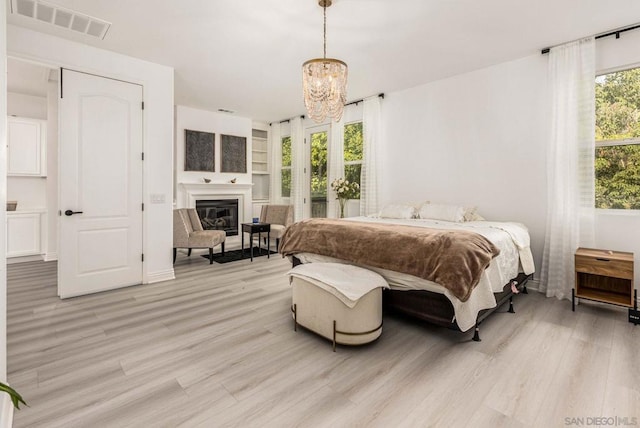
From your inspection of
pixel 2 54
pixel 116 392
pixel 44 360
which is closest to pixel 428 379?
pixel 116 392

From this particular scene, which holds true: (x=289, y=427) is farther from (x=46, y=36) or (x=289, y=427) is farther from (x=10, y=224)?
(x=10, y=224)

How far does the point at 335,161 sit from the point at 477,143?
100 inches

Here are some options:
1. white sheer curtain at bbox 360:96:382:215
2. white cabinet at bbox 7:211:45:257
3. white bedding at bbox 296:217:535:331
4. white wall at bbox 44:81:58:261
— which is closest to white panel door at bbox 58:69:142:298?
white wall at bbox 44:81:58:261

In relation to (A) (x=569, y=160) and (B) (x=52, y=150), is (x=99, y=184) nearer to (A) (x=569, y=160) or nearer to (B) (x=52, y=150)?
(B) (x=52, y=150)

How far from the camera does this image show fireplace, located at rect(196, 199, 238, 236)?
6.59m

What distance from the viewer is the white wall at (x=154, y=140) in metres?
3.71

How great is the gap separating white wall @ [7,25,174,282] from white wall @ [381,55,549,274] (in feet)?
10.8

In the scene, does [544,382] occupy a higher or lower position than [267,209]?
lower

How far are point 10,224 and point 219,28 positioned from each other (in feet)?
15.9

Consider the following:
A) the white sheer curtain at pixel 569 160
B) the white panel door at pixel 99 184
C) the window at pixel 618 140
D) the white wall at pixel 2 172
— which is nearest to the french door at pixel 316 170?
the white panel door at pixel 99 184

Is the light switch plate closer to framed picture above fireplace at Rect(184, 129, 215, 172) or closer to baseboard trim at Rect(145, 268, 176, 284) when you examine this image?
baseboard trim at Rect(145, 268, 176, 284)

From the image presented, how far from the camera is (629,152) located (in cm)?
330

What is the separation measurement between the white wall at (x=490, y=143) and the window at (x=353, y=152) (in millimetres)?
652

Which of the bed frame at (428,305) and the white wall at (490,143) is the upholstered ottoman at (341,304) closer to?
the bed frame at (428,305)
